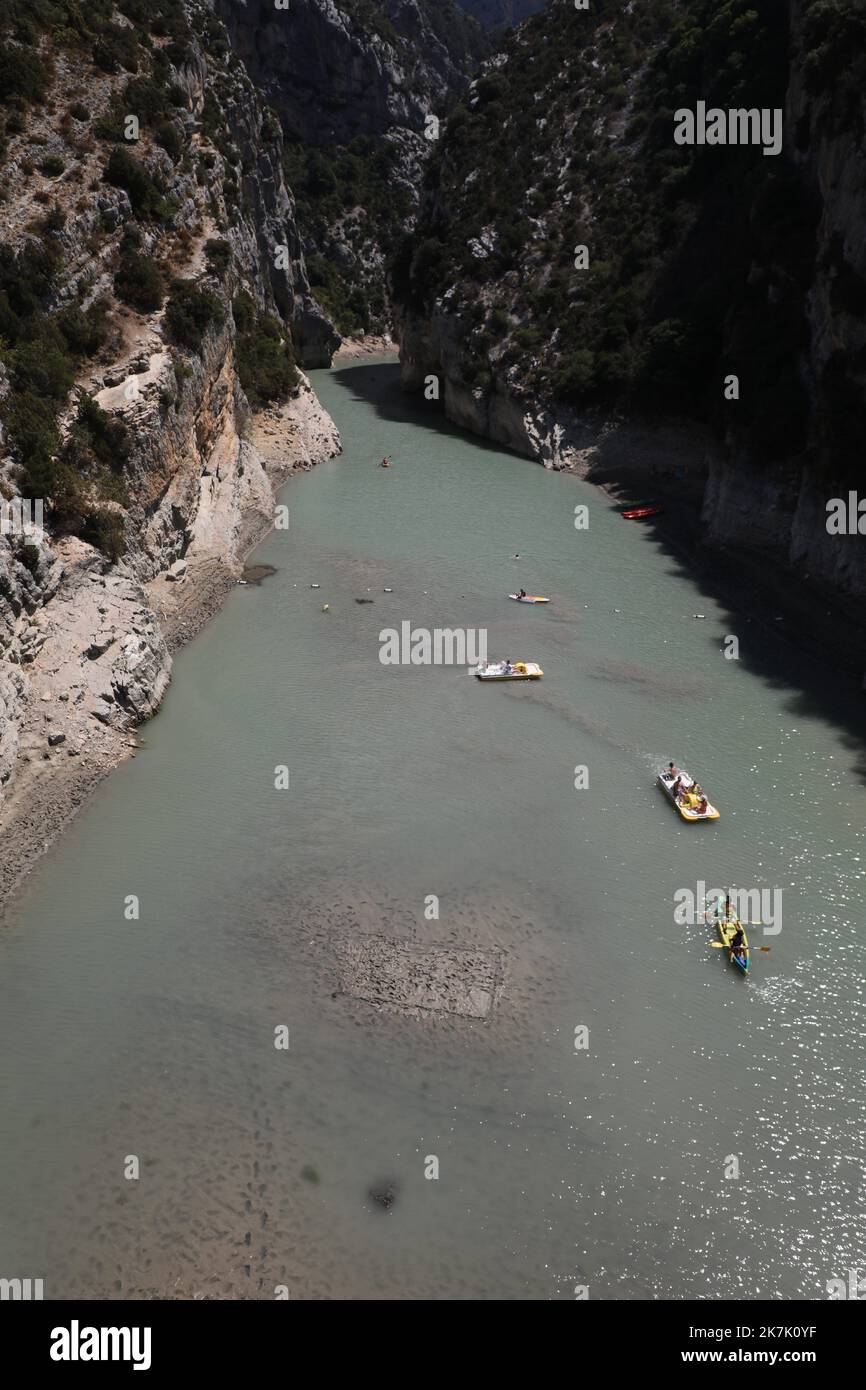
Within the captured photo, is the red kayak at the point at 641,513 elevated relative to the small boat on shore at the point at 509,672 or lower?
elevated

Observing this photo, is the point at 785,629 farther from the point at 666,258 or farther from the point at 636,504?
the point at 666,258

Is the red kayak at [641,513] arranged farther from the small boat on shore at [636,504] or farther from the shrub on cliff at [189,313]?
the shrub on cliff at [189,313]

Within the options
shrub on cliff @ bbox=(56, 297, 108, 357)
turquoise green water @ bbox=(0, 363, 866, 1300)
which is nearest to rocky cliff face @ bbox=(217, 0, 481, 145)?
shrub on cliff @ bbox=(56, 297, 108, 357)

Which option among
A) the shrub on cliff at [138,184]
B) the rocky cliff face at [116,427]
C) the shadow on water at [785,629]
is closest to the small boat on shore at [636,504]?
the shadow on water at [785,629]

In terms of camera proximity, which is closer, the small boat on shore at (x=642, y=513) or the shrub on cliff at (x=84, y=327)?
the shrub on cliff at (x=84, y=327)

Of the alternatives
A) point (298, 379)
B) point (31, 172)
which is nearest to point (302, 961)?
point (31, 172)

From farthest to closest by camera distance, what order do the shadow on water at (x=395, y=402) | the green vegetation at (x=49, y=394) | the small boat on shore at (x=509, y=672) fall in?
1. the shadow on water at (x=395, y=402)
2. the small boat on shore at (x=509, y=672)
3. the green vegetation at (x=49, y=394)

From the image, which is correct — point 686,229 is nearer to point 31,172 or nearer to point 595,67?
point 595,67
